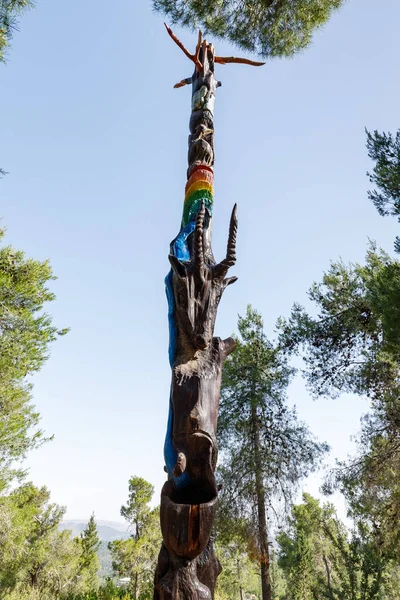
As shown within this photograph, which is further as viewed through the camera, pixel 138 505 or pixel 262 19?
pixel 138 505

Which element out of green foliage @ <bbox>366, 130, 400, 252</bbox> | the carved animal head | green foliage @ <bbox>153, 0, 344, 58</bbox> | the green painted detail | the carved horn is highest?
green foliage @ <bbox>153, 0, 344, 58</bbox>

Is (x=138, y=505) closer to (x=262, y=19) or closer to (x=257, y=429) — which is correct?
(x=257, y=429)

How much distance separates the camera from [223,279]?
13.8 ft

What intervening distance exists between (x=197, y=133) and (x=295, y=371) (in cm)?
971

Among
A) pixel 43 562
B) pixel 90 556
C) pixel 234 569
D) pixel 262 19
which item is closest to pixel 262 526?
pixel 262 19

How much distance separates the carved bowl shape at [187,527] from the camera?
254 cm

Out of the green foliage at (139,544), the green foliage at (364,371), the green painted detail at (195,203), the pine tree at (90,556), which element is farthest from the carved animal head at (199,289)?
the pine tree at (90,556)

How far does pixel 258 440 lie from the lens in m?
13.6

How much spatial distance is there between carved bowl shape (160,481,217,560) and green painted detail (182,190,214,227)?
322 cm

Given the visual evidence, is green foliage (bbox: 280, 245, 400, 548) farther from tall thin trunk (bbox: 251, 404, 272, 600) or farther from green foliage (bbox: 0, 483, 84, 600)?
green foliage (bbox: 0, 483, 84, 600)

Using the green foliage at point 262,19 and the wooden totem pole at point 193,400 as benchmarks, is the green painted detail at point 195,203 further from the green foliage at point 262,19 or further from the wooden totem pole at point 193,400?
the green foliage at point 262,19

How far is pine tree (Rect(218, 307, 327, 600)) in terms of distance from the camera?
12.8 metres

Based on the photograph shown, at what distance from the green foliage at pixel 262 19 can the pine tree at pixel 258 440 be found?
28.0 feet

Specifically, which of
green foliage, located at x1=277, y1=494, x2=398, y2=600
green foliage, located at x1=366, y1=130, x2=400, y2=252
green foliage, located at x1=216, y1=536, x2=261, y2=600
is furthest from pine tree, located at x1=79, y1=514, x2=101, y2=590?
green foliage, located at x1=366, y1=130, x2=400, y2=252
